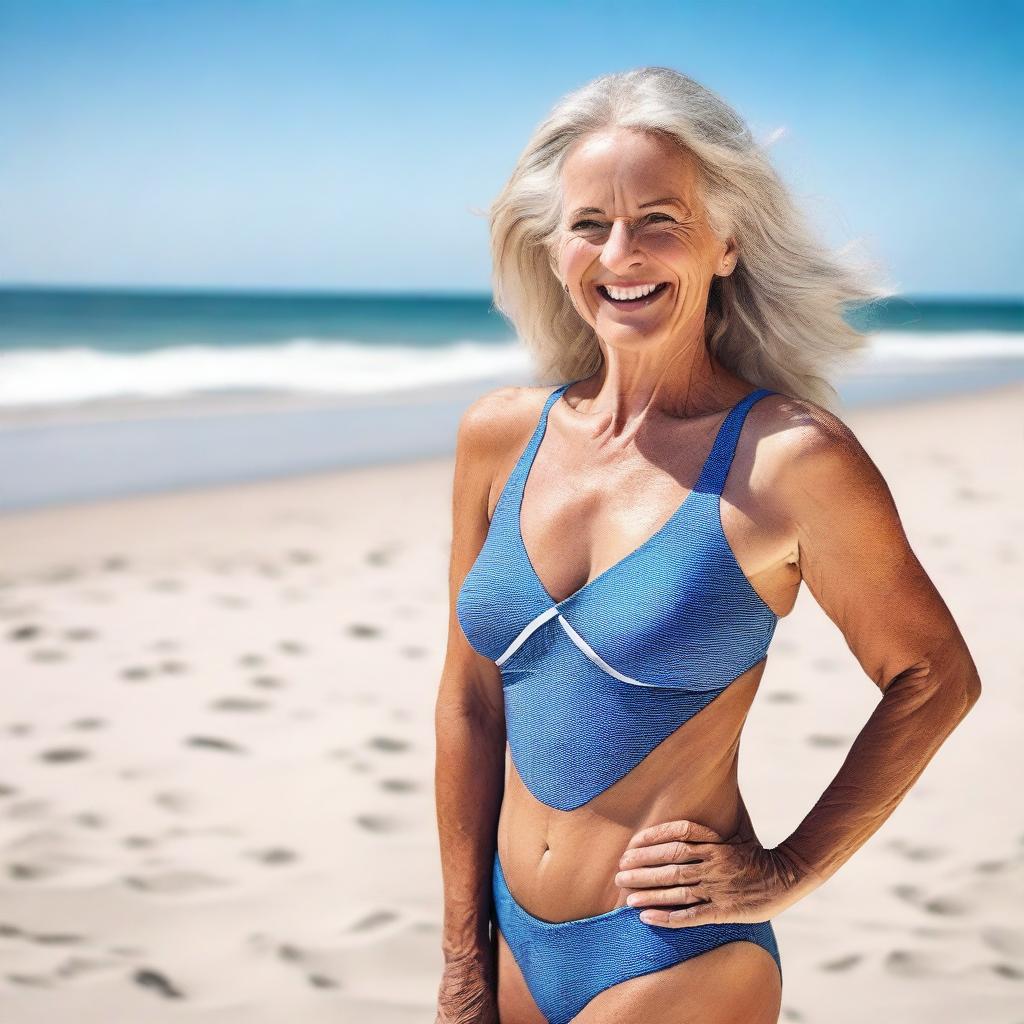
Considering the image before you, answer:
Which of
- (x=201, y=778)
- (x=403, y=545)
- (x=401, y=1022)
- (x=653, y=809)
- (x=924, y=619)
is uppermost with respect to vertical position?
(x=924, y=619)

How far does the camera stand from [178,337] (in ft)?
126

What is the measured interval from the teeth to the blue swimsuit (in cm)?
21

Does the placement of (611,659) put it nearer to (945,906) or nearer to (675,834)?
(675,834)

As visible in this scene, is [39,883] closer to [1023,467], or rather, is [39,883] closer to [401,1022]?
[401,1022]

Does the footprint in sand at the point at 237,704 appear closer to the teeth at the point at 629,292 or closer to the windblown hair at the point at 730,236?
the windblown hair at the point at 730,236

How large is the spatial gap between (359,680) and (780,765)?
6.37 feet

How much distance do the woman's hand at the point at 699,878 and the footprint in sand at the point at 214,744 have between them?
11.5 feet

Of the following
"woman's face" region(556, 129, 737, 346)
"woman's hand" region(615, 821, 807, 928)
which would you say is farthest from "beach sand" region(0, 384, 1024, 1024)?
"woman's face" region(556, 129, 737, 346)

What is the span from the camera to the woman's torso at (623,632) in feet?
5.86

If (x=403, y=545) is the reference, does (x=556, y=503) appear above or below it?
above

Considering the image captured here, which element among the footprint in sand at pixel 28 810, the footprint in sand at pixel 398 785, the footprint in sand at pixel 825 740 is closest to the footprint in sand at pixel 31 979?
the footprint in sand at pixel 28 810

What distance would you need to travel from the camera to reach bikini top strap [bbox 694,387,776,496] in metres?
1.81

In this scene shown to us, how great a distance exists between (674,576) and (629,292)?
1.35 ft

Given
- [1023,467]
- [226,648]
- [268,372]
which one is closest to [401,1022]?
[226,648]
